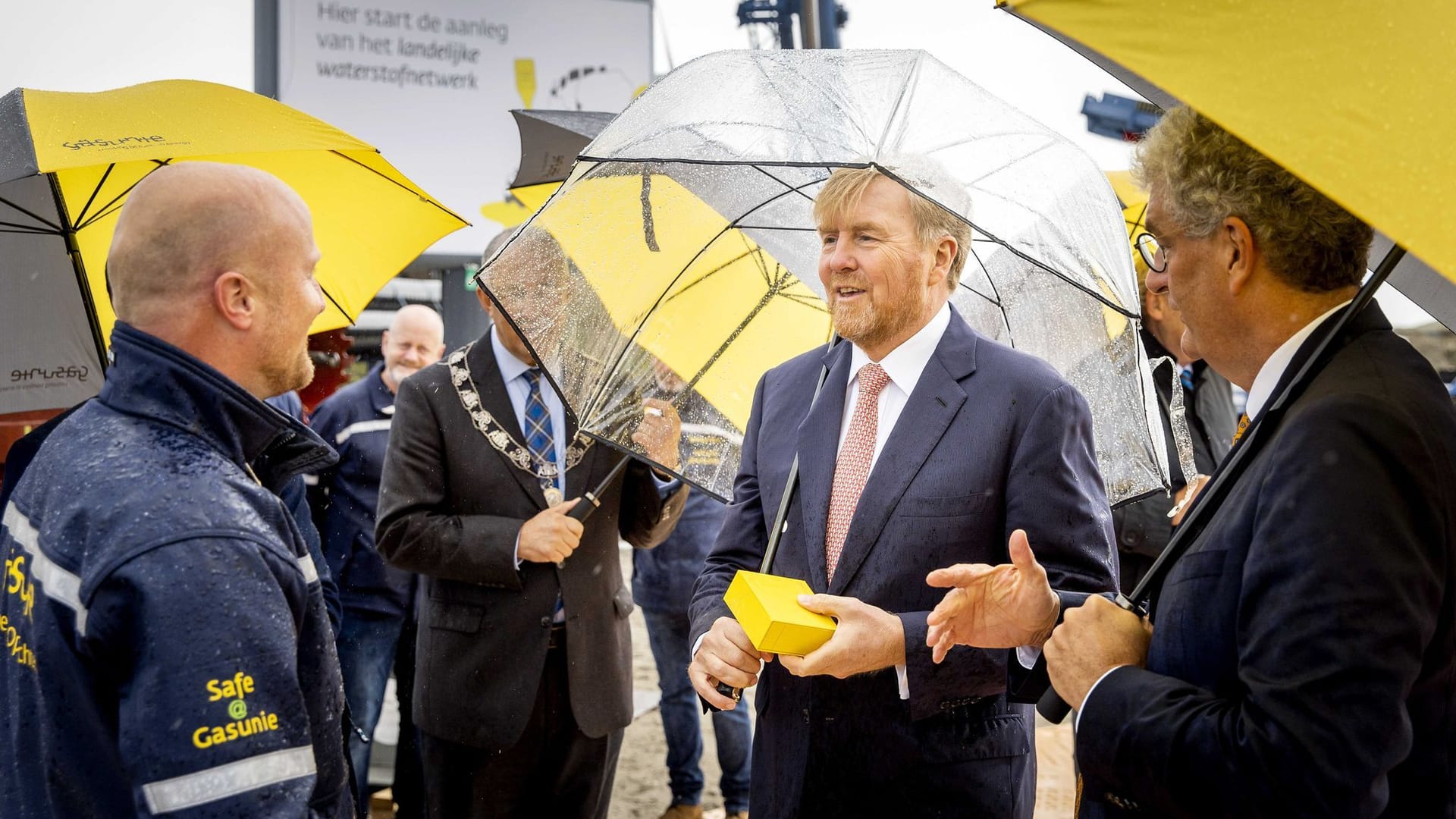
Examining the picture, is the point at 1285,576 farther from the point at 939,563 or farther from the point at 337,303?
the point at 337,303

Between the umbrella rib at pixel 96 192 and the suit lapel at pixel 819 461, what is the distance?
2193 mm

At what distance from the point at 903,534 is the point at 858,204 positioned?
0.78m

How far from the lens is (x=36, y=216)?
3.12m

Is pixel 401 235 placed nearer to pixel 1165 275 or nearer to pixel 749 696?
pixel 1165 275

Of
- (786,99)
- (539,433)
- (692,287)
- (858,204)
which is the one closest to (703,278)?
(692,287)

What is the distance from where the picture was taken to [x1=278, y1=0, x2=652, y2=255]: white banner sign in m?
8.85

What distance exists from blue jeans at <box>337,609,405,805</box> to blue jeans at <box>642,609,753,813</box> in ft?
4.27

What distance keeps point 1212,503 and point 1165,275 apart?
0.39m

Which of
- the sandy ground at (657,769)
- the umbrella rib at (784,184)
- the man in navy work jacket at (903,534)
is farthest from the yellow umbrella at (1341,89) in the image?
the sandy ground at (657,769)

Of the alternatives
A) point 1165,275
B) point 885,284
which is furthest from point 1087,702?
point 885,284

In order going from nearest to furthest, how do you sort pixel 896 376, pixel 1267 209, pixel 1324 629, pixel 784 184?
pixel 1324 629 → pixel 1267 209 → pixel 896 376 → pixel 784 184

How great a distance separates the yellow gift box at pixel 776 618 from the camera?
199cm

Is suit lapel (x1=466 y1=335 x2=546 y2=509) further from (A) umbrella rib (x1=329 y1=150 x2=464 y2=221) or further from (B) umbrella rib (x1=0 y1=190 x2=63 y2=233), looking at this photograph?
(B) umbrella rib (x1=0 y1=190 x2=63 y2=233)

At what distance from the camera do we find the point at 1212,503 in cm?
166
